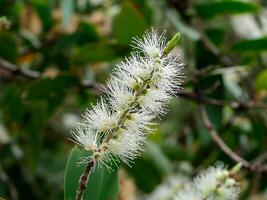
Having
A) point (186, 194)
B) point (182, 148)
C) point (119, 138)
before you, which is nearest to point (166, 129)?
point (182, 148)

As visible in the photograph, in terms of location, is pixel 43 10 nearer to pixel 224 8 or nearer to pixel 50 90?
pixel 50 90

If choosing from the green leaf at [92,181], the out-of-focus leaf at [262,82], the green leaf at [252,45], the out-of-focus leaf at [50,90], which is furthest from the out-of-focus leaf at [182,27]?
the green leaf at [92,181]

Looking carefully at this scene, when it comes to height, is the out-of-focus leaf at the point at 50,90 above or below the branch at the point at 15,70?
below

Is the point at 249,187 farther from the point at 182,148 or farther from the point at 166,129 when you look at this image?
the point at 166,129

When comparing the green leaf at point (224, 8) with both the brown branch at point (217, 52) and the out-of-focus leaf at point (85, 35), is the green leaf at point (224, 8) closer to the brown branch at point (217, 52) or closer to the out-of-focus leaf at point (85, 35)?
the brown branch at point (217, 52)

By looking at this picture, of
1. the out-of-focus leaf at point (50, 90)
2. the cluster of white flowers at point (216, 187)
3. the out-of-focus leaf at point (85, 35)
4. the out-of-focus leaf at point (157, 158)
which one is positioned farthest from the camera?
the out-of-focus leaf at point (157, 158)

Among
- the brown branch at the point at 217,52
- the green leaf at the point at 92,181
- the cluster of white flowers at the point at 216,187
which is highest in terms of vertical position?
the brown branch at the point at 217,52

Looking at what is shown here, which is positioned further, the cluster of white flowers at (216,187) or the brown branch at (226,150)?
the brown branch at (226,150)
